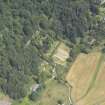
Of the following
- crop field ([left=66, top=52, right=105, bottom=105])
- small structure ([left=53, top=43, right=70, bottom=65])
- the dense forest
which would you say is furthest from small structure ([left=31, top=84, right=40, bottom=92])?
small structure ([left=53, top=43, right=70, bottom=65])

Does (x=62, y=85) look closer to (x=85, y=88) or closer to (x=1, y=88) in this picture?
(x=85, y=88)

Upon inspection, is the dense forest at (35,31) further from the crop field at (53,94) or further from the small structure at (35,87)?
the crop field at (53,94)

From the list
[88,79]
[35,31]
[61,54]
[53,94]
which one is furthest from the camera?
[35,31]

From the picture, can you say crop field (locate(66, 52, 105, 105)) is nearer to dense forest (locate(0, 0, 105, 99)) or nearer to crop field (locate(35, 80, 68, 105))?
crop field (locate(35, 80, 68, 105))

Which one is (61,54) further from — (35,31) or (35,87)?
(35,87)

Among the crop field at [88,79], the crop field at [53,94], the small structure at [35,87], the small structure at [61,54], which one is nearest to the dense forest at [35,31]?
the small structure at [35,87]

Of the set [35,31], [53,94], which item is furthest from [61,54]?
[53,94]
